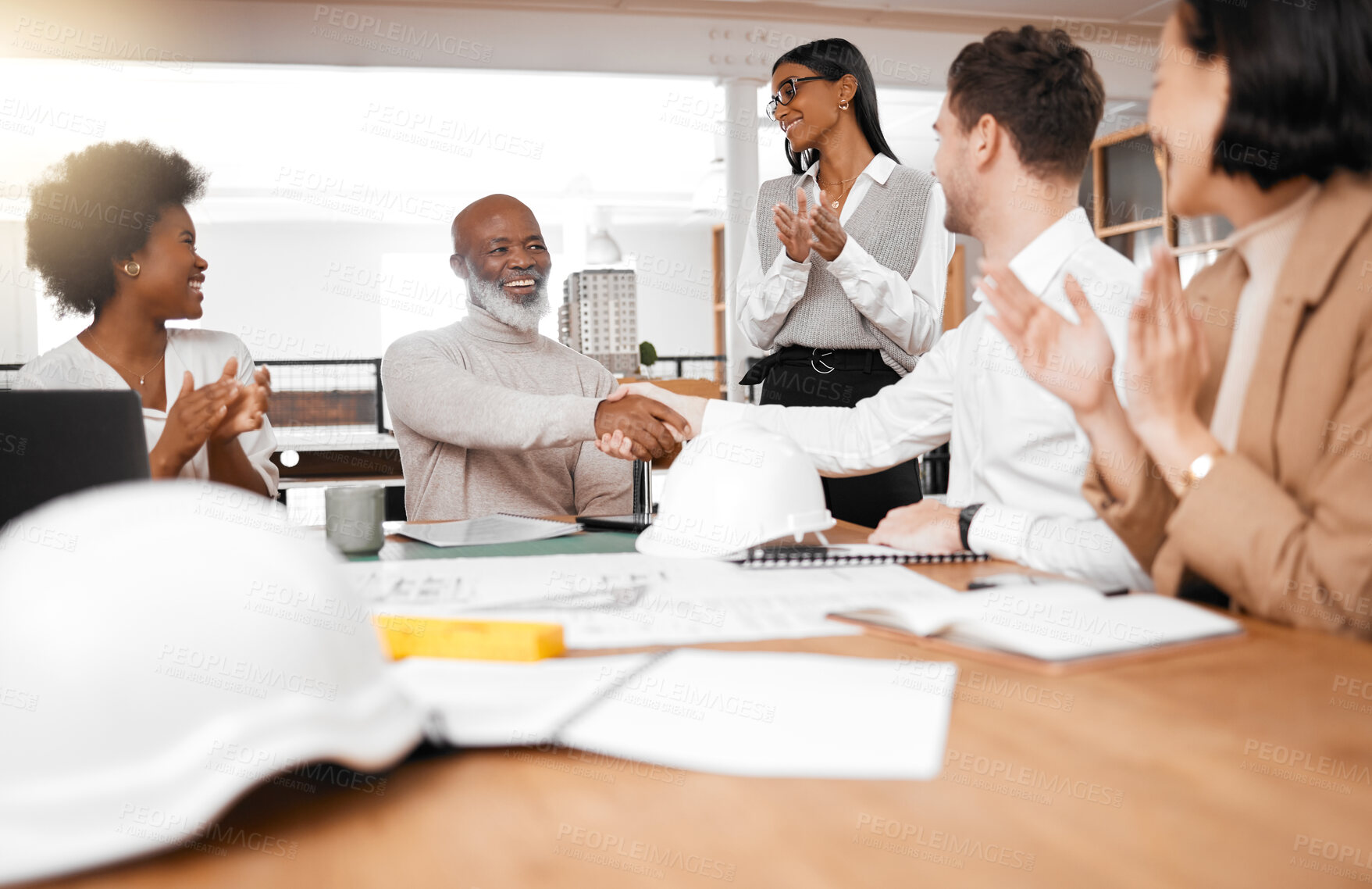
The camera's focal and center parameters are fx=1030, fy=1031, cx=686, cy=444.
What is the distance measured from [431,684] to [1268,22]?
0.93m

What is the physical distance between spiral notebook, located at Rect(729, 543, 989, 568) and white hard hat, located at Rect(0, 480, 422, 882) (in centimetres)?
73

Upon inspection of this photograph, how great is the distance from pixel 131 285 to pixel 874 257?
1617 millimetres

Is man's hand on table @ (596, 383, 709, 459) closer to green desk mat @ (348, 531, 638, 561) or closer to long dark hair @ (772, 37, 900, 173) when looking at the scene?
green desk mat @ (348, 531, 638, 561)

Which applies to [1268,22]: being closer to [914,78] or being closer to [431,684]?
[431,684]

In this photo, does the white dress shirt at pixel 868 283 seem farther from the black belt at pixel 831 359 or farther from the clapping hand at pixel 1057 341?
the clapping hand at pixel 1057 341

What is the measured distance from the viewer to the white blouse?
1940 millimetres

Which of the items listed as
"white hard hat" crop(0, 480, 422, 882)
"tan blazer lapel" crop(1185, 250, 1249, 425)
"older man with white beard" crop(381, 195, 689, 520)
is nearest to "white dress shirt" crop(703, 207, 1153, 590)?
"tan blazer lapel" crop(1185, 250, 1249, 425)

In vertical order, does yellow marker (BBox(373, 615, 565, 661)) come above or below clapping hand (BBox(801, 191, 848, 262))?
below

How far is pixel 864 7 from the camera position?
17.6ft

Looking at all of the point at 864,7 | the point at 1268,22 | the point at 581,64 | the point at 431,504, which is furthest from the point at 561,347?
the point at 864,7

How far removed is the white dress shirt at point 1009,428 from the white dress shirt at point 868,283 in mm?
520

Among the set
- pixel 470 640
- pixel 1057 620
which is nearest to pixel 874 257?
pixel 1057 620

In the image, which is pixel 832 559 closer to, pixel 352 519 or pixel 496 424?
pixel 352 519

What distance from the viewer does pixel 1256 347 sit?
1.08 meters
